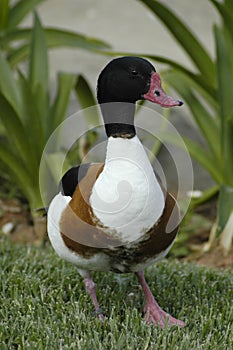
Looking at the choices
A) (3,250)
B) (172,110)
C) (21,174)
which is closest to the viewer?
(3,250)

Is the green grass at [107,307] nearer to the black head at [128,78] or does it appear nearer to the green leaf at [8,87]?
the black head at [128,78]

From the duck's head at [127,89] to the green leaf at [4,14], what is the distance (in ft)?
6.85

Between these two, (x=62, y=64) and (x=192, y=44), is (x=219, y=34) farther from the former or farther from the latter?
(x=62, y=64)

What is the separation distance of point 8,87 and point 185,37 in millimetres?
1020

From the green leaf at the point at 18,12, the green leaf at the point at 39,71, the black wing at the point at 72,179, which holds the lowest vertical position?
the green leaf at the point at 39,71

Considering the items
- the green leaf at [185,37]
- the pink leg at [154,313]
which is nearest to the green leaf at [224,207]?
the pink leg at [154,313]

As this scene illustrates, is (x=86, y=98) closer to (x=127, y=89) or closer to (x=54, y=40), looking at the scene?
(x=54, y=40)

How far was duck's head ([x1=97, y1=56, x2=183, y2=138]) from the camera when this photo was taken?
2268mm

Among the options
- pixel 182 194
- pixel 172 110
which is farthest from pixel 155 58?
pixel 172 110

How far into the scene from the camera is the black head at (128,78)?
227 cm

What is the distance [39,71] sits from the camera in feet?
13.1

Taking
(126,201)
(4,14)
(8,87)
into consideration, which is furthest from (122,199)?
(4,14)

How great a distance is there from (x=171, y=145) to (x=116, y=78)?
2.44 m

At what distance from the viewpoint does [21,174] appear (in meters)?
3.97
